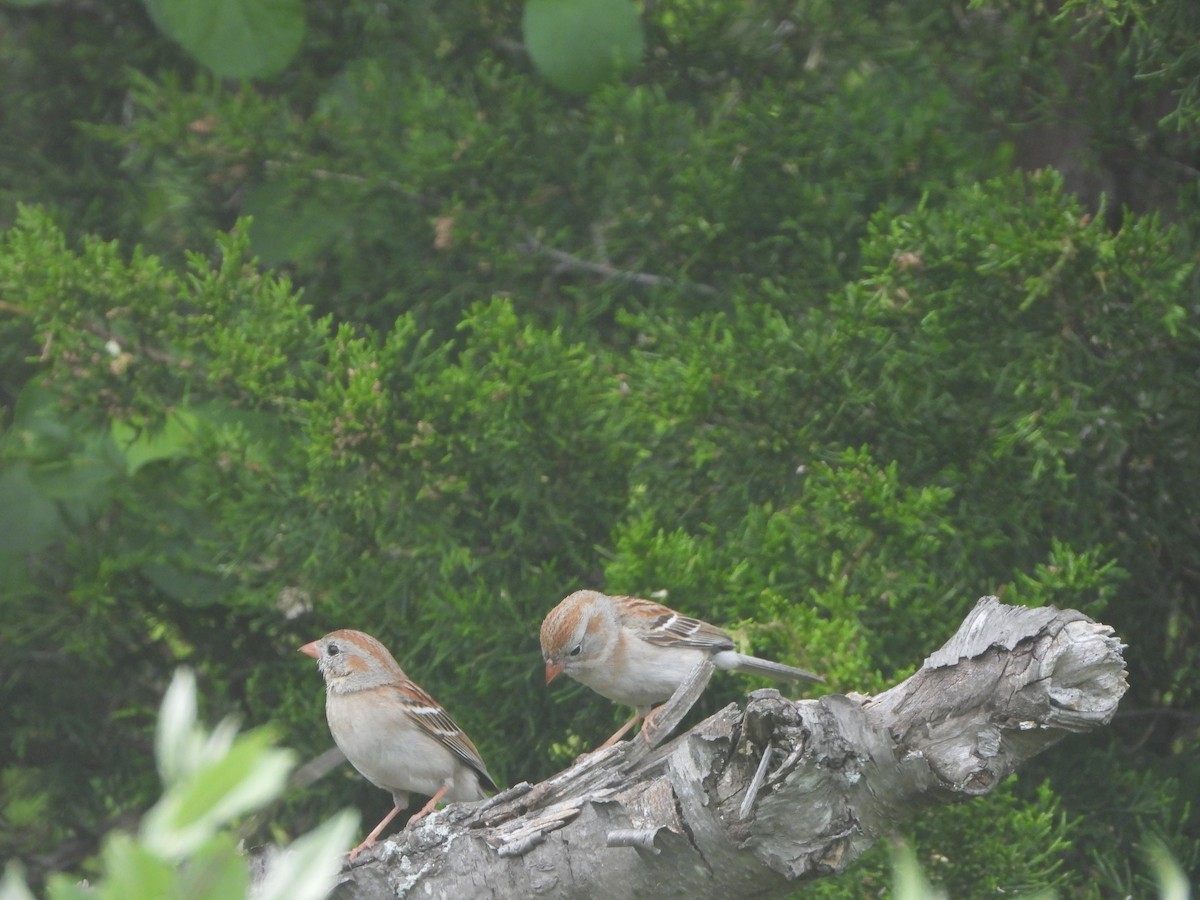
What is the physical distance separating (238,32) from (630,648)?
1901 mm

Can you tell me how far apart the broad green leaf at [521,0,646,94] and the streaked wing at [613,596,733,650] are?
1287mm

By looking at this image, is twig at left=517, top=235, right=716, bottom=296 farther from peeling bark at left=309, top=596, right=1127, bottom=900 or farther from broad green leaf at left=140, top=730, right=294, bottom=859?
broad green leaf at left=140, top=730, right=294, bottom=859

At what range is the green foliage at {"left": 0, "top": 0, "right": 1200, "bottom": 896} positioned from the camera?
2.79 m

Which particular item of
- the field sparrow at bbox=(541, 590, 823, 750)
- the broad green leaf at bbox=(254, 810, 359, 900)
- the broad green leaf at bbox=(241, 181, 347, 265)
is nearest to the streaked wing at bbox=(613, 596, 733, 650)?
the field sparrow at bbox=(541, 590, 823, 750)

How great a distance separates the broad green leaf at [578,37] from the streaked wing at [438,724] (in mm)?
1498

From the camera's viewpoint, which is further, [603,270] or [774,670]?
[603,270]

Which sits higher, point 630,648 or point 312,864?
point 312,864

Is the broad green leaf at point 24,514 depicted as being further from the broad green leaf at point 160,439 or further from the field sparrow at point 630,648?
the field sparrow at point 630,648

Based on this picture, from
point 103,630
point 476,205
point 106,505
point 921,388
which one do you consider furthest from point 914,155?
point 103,630

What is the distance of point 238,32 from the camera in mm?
3402

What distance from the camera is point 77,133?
448cm

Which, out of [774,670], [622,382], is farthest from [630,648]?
[622,382]

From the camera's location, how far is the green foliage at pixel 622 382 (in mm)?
2793

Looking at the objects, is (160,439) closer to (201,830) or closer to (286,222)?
(286,222)
